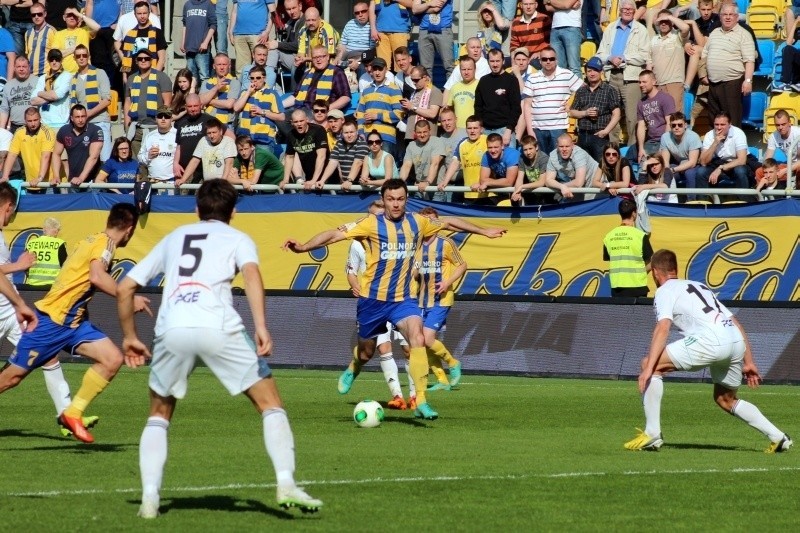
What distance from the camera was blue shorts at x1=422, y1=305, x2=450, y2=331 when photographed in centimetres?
1833

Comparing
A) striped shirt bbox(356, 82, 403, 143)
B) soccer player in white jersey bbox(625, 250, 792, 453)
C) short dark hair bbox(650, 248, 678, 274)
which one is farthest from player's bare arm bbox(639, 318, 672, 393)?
striped shirt bbox(356, 82, 403, 143)

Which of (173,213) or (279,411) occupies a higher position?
(279,411)

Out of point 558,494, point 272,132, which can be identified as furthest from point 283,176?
point 558,494

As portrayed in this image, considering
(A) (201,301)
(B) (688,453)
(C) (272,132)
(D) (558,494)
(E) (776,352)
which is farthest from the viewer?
(C) (272,132)

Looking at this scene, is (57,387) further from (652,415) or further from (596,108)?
(596,108)

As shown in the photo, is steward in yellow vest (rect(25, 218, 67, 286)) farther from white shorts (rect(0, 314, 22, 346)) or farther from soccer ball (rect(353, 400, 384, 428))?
soccer ball (rect(353, 400, 384, 428))

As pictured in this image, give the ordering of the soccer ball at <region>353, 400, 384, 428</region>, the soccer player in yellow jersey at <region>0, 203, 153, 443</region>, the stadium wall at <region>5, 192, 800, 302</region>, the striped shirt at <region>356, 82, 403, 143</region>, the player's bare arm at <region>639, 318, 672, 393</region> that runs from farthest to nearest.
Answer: the striped shirt at <region>356, 82, 403, 143</region>, the stadium wall at <region>5, 192, 800, 302</region>, the soccer ball at <region>353, 400, 384, 428</region>, the soccer player in yellow jersey at <region>0, 203, 153, 443</region>, the player's bare arm at <region>639, 318, 672, 393</region>

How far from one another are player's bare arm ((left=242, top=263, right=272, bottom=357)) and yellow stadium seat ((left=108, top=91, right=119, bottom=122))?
64.0 feet

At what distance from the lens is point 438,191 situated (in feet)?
74.7

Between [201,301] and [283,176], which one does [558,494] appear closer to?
[201,301]

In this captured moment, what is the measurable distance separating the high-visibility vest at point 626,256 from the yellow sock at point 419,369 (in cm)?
701

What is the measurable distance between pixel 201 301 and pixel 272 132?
1693cm

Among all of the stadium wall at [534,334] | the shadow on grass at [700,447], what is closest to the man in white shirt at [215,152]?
the stadium wall at [534,334]

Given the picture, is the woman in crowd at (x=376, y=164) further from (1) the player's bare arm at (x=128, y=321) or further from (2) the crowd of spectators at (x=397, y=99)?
(1) the player's bare arm at (x=128, y=321)
